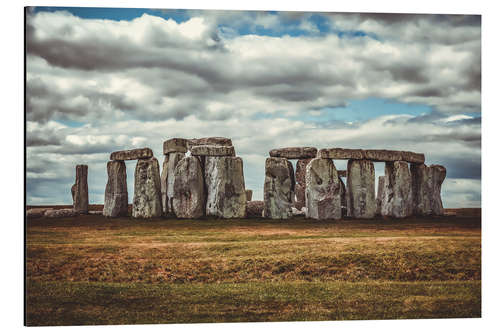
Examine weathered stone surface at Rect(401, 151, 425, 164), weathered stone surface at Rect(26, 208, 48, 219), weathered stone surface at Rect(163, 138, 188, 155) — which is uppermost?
weathered stone surface at Rect(163, 138, 188, 155)

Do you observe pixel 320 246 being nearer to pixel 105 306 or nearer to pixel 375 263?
pixel 375 263

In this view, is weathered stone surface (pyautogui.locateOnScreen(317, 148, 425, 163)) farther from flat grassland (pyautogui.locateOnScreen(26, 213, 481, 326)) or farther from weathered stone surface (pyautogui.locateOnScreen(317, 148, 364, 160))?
flat grassland (pyautogui.locateOnScreen(26, 213, 481, 326))

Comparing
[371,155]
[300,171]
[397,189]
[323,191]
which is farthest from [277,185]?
[300,171]

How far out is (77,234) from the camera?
12.1m

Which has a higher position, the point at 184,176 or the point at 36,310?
the point at 184,176

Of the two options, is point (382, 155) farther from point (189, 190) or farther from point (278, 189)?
point (189, 190)

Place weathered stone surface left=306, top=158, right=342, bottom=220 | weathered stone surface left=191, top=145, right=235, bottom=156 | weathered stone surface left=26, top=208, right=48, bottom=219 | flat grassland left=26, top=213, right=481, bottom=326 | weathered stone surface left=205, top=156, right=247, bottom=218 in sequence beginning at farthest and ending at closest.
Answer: weathered stone surface left=191, top=145, right=235, bottom=156, weathered stone surface left=205, top=156, right=247, bottom=218, weathered stone surface left=306, top=158, right=342, bottom=220, weathered stone surface left=26, top=208, right=48, bottom=219, flat grassland left=26, top=213, right=481, bottom=326

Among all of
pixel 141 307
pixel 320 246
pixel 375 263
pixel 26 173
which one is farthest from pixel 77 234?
pixel 375 263

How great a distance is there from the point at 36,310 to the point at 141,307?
169cm

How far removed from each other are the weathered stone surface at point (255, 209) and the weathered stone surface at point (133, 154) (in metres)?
3.66

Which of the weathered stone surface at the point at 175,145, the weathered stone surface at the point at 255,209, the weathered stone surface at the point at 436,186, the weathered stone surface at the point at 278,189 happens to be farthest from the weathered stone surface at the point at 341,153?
the weathered stone surface at the point at 175,145

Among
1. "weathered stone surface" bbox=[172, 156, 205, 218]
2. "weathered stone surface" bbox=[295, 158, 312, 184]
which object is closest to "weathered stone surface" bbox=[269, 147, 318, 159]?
"weathered stone surface" bbox=[172, 156, 205, 218]

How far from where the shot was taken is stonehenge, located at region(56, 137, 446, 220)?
16.8 meters

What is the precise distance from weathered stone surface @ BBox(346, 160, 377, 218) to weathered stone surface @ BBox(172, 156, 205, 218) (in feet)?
15.4
